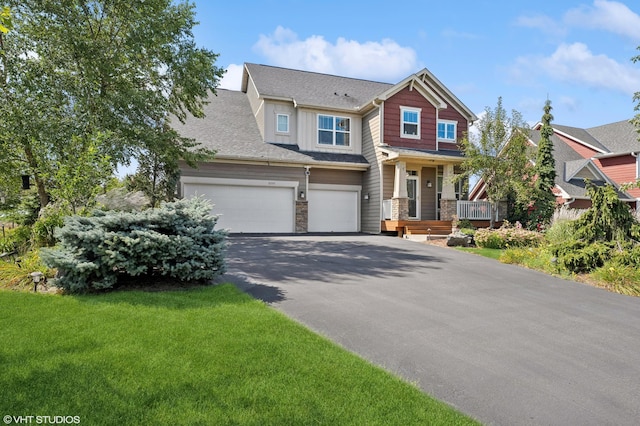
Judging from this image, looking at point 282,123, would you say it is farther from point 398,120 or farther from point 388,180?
point 388,180

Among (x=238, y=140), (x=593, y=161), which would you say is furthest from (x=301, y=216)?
(x=593, y=161)

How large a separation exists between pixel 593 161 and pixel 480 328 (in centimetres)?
2459

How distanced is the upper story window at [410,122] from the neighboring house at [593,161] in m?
7.60

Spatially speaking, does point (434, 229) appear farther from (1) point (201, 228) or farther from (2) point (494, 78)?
(1) point (201, 228)

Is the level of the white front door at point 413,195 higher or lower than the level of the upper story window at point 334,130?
lower

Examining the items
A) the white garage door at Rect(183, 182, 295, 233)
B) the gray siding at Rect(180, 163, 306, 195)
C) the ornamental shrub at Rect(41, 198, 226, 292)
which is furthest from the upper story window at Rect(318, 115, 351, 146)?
the ornamental shrub at Rect(41, 198, 226, 292)

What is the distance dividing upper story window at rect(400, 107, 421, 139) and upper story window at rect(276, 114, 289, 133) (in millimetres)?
5612

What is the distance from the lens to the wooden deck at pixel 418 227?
1566 cm

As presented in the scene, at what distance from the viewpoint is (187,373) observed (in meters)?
3.18

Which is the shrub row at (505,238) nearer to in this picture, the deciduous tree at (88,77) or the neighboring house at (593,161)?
the neighboring house at (593,161)

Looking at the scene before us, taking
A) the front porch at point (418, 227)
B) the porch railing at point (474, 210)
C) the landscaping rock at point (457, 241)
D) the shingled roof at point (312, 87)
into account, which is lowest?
the landscaping rock at point (457, 241)

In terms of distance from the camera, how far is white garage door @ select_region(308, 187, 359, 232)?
17656 mm

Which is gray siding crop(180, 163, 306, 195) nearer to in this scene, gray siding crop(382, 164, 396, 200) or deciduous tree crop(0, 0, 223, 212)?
deciduous tree crop(0, 0, 223, 212)

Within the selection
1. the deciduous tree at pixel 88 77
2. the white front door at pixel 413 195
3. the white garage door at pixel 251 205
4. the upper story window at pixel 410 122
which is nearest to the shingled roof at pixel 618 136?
the upper story window at pixel 410 122
